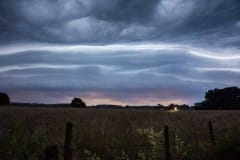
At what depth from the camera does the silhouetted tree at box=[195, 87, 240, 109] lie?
99.8 metres

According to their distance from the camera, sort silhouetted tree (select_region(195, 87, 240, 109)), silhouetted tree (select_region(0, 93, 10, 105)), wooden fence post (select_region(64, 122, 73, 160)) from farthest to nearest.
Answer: silhouetted tree (select_region(195, 87, 240, 109))
silhouetted tree (select_region(0, 93, 10, 105))
wooden fence post (select_region(64, 122, 73, 160))

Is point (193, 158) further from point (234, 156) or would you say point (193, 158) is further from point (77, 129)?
point (77, 129)

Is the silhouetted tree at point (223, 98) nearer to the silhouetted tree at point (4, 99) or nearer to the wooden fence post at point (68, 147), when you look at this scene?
the silhouetted tree at point (4, 99)

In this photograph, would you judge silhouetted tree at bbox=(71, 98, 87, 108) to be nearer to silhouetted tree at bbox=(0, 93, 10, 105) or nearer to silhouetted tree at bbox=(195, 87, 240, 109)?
silhouetted tree at bbox=(0, 93, 10, 105)

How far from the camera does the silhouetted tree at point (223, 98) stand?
9981 centimetres

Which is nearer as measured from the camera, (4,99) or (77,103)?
(4,99)

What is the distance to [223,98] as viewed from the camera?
101 meters

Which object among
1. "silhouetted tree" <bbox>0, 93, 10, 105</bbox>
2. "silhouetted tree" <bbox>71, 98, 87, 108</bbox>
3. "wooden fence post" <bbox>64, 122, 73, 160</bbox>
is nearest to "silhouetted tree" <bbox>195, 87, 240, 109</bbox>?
"silhouetted tree" <bbox>71, 98, 87, 108</bbox>

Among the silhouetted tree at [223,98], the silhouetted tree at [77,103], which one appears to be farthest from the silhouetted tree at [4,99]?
the silhouetted tree at [223,98]

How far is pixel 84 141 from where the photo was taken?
1614 centimetres

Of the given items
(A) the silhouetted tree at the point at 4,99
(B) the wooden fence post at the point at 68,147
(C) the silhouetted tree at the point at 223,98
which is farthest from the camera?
(C) the silhouetted tree at the point at 223,98

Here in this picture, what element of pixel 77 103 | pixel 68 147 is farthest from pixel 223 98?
pixel 68 147

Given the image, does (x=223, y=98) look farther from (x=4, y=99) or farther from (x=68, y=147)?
(x=68, y=147)

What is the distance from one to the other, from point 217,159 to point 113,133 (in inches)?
245
